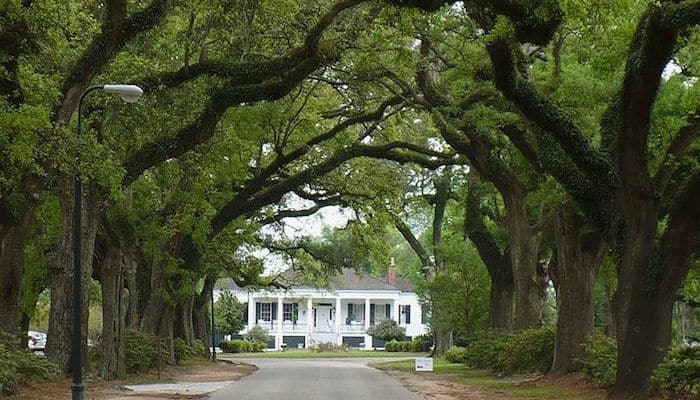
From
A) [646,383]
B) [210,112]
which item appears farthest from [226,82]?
[646,383]

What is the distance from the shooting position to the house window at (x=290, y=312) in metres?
86.8

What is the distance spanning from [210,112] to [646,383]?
12467 mm

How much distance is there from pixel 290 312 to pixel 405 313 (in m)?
10.7

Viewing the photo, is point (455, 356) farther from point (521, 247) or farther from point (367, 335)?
point (367, 335)

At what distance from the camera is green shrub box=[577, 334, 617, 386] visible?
22016mm

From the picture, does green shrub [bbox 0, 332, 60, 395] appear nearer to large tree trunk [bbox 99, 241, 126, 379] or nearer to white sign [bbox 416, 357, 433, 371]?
large tree trunk [bbox 99, 241, 126, 379]

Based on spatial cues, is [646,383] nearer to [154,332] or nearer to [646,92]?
[646,92]

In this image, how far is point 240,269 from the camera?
1743 inches

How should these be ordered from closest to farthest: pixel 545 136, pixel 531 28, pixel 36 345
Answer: pixel 531 28, pixel 545 136, pixel 36 345

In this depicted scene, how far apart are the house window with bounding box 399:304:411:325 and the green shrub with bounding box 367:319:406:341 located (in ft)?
25.2

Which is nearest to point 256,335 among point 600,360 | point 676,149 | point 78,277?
point 600,360

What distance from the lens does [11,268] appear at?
23.0m

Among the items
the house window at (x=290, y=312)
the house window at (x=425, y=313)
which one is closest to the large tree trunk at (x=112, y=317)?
the house window at (x=425, y=313)

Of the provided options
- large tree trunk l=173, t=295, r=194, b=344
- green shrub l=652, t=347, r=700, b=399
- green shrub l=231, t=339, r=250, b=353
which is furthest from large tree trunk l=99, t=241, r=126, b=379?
green shrub l=231, t=339, r=250, b=353
